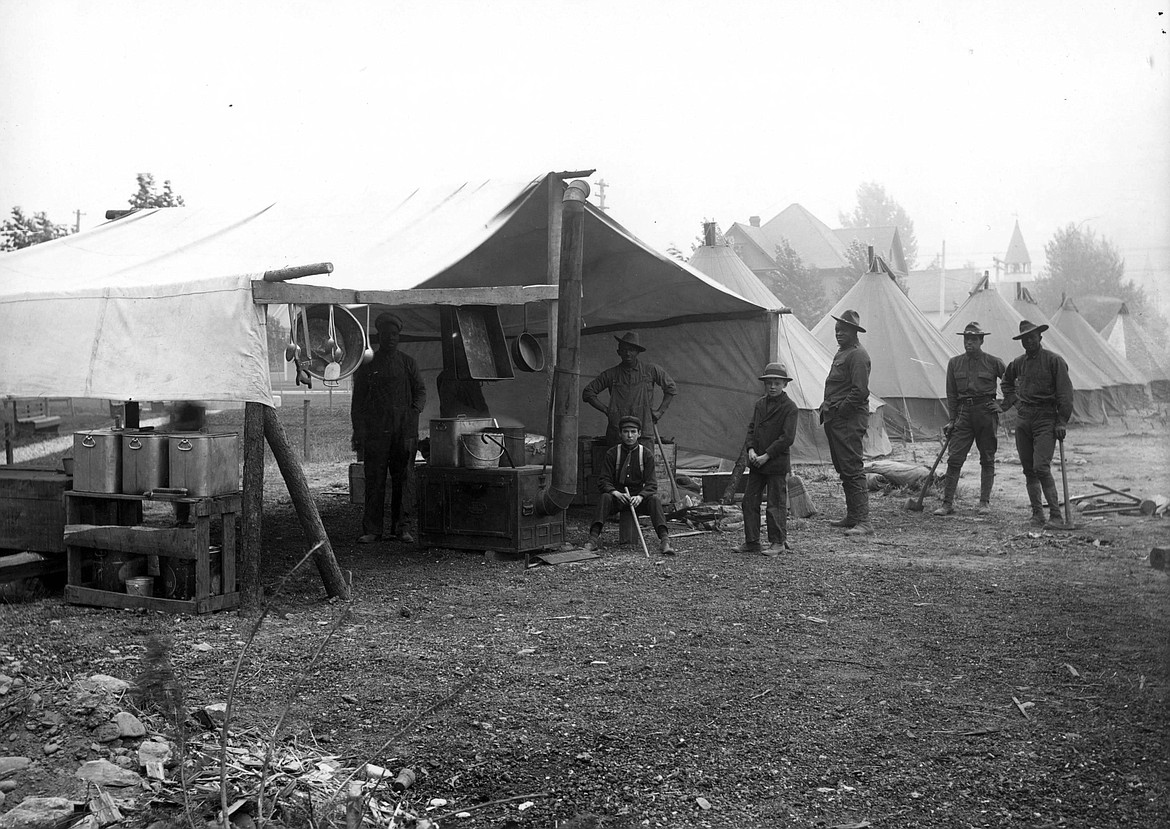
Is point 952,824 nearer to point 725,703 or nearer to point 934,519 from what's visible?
point 725,703

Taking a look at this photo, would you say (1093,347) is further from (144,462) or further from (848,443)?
(144,462)

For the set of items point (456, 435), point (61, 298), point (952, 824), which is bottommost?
point (952, 824)

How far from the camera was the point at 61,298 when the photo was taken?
661cm

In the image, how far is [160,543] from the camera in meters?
5.89

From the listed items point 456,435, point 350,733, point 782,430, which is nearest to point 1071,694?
point 350,733

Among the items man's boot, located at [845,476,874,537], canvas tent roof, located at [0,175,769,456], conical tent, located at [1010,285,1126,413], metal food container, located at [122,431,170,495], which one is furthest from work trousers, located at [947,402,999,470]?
conical tent, located at [1010,285,1126,413]

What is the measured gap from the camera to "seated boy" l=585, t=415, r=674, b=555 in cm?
816

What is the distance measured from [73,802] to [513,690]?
6.32ft

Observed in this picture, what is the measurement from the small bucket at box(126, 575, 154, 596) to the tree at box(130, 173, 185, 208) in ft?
39.3

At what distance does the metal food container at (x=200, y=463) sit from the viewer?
5871 mm

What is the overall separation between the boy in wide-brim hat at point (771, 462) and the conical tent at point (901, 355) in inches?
343

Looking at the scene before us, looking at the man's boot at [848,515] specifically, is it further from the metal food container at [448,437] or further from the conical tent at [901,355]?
the conical tent at [901,355]

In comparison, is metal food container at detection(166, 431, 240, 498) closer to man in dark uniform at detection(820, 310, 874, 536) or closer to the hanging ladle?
the hanging ladle

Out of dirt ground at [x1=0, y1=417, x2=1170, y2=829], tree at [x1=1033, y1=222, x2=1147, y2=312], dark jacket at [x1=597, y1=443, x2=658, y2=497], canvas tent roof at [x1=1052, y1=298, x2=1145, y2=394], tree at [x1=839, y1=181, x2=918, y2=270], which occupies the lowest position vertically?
dirt ground at [x1=0, y1=417, x2=1170, y2=829]
